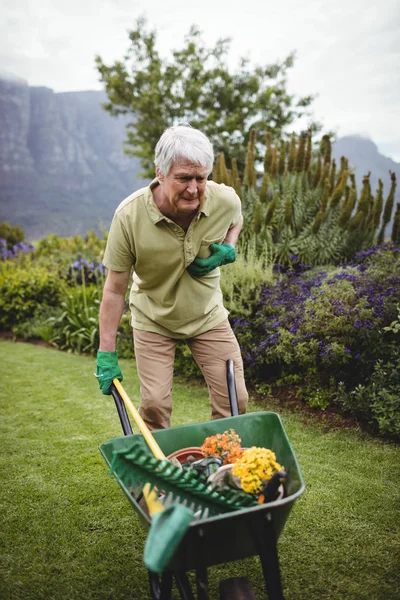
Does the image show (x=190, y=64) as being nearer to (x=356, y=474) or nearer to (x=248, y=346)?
(x=248, y=346)

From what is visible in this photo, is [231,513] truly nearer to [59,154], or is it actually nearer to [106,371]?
[106,371]

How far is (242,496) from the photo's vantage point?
53.3 inches

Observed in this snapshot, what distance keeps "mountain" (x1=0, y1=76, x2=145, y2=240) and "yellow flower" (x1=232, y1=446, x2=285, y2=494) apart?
56607 millimetres

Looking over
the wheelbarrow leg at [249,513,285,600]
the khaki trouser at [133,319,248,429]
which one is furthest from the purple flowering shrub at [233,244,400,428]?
the wheelbarrow leg at [249,513,285,600]

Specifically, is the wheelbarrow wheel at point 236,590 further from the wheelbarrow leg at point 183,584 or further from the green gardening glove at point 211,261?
the green gardening glove at point 211,261

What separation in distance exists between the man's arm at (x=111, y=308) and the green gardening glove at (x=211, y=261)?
336mm

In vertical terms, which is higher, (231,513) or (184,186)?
(184,186)

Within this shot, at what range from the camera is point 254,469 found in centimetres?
143

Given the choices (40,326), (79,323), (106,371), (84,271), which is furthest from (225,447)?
(84,271)

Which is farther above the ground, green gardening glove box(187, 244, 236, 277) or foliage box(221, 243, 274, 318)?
green gardening glove box(187, 244, 236, 277)

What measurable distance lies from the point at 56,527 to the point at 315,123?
1585 centimetres

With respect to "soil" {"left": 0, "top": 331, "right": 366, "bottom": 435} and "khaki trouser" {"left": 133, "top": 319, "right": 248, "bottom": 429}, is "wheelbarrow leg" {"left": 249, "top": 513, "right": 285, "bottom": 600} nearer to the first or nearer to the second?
"khaki trouser" {"left": 133, "top": 319, "right": 248, "bottom": 429}

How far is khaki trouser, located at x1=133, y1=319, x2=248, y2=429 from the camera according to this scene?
2.41 metres

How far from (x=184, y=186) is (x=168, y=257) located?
1.26 ft
